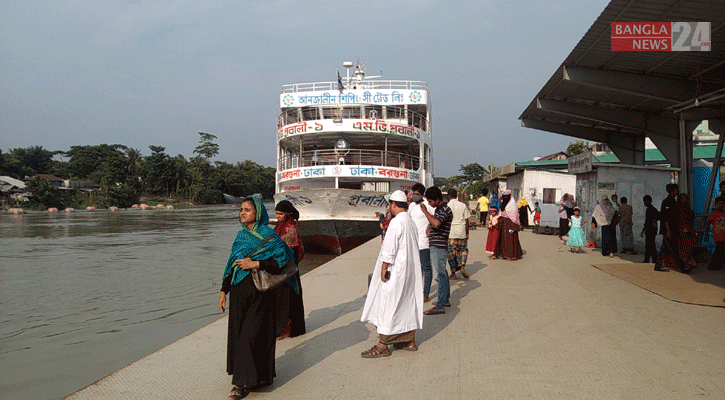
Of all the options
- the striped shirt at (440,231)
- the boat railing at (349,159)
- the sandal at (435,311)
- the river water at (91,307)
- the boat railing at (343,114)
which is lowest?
the river water at (91,307)

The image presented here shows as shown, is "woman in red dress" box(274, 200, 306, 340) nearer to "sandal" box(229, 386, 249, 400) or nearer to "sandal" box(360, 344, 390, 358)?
"sandal" box(360, 344, 390, 358)

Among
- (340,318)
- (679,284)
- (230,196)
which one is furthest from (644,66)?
(230,196)

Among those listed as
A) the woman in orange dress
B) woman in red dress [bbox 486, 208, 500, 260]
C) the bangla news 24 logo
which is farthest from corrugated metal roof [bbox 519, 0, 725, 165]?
woman in red dress [bbox 486, 208, 500, 260]

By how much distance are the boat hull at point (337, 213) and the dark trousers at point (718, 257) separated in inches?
355

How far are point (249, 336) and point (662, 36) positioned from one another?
7.37 meters

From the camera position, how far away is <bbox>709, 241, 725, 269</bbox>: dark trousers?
8.10 meters

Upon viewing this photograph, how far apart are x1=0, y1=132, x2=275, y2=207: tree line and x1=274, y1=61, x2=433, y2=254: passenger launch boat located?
5313 centimetres

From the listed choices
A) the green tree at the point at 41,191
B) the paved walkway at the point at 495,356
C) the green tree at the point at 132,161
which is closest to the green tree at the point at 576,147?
the paved walkway at the point at 495,356

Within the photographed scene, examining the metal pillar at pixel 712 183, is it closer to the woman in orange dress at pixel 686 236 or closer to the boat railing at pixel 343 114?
the woman in orange dress at pixel 686 236

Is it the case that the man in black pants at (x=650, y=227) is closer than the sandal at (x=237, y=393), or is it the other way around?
the sandal at (x=237, y=393)

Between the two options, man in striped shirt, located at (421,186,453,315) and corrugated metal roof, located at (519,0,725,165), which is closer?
man in striped shirt, located at (421,186,453,315)

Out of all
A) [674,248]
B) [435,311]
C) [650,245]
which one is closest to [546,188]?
[650,245]

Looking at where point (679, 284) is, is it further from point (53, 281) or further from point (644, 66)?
point (53, 281)

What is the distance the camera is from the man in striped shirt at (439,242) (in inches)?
222
